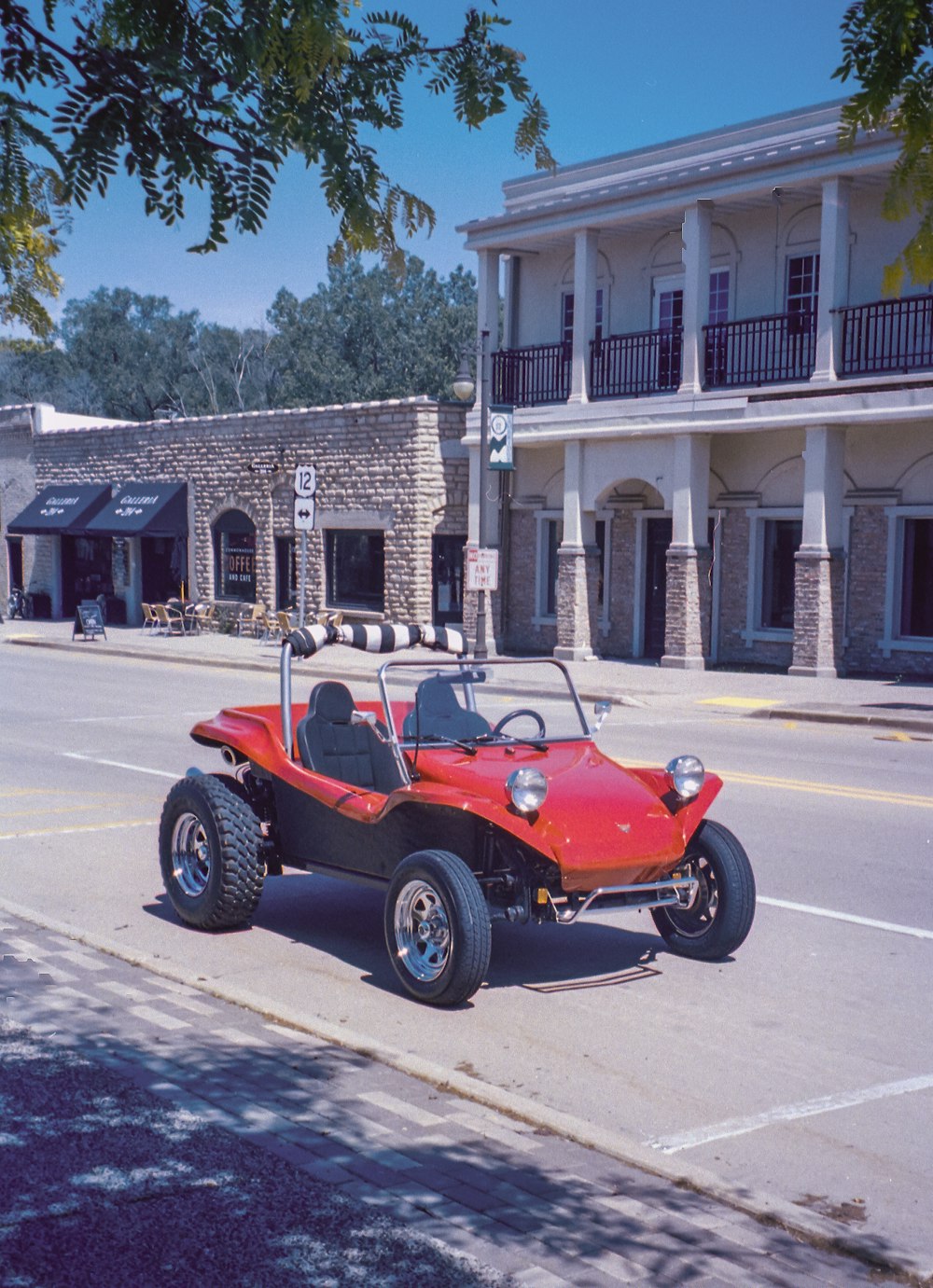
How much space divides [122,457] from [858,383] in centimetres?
2189

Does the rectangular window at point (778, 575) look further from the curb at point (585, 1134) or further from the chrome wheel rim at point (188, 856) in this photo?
the curb at point (585, 1134)

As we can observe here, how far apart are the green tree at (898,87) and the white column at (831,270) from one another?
20.2 m

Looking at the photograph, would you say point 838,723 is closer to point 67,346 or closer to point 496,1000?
point 496,1000

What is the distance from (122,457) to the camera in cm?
3831

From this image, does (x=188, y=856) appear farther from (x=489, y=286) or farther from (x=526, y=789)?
(x=489, y=286)

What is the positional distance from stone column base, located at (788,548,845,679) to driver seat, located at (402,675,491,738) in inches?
650

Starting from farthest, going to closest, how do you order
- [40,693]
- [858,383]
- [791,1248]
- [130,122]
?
[858,383]
[40,693]
[130,122]
[791,1248]

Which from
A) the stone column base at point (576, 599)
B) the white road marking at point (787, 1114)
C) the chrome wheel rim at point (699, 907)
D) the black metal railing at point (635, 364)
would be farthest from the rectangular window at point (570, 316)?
the white road marking at point (787, 1114)

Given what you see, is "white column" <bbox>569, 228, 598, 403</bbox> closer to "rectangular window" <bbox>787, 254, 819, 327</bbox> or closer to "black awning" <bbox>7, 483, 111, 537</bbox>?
"rectangular window" <bbox>787, 254, 819, 327</bbox>

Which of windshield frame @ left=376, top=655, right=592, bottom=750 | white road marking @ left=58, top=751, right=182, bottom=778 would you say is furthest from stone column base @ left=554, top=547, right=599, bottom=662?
windshield frame @ left=376, top=655, right=592, bottom=750

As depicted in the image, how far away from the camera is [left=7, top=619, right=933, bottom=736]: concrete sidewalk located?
19328mm

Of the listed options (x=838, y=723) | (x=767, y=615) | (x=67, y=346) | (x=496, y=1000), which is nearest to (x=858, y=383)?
(x=767, y=615)

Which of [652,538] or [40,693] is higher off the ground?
[652,538]

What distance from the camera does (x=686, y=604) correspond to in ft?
82.9
